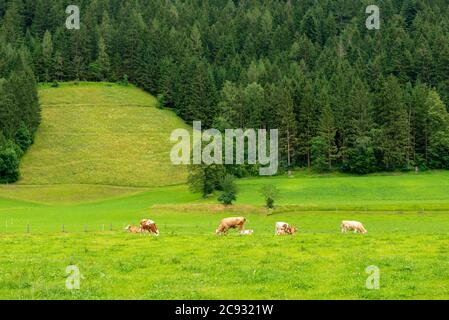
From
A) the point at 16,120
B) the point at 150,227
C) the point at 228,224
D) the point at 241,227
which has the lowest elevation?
the point at 150,227

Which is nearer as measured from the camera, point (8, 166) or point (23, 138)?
point (8, 166)

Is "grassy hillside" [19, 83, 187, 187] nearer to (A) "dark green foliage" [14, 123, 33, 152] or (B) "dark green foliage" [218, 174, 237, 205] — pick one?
(A) "dark green foliage" [14, 123, 33, 152]

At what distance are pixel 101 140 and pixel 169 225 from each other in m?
86.4

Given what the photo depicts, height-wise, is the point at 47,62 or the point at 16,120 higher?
the point at 47,62

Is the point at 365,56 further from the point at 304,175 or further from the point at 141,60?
the point at 304,175

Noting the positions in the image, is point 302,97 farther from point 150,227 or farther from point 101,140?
point 150,227

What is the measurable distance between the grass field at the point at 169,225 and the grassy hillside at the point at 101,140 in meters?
0.52

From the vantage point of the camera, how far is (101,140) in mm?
143500

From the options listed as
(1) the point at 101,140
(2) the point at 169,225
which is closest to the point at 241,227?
(2) the point at 169,225

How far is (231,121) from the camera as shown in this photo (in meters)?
152

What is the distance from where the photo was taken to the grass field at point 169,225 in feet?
68.4

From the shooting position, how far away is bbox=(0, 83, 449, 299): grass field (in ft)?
68.4

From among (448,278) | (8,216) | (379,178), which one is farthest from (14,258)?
(379,178)
